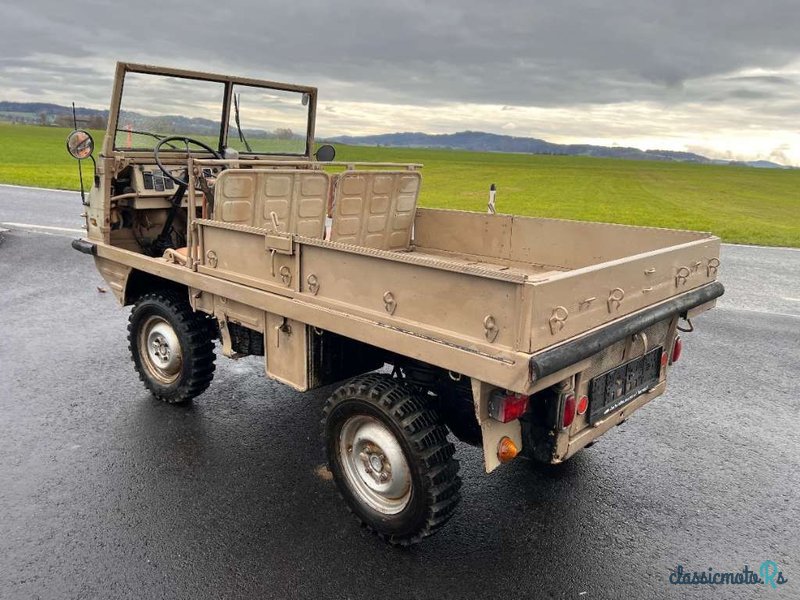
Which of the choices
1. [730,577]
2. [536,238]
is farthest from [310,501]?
[536,238]

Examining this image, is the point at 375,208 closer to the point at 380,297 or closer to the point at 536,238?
the point at 536,238

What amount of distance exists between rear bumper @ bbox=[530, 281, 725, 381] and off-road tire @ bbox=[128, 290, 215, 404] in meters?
2.90

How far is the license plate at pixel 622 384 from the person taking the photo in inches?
131

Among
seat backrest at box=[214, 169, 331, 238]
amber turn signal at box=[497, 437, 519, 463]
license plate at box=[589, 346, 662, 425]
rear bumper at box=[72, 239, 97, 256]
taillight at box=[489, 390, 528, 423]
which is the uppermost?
seat backrest at box=[214, 169, 331, 238]

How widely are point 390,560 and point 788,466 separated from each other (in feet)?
9.12

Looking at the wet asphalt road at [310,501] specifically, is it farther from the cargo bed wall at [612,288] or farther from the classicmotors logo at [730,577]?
the cargo bed wall at [612,288]

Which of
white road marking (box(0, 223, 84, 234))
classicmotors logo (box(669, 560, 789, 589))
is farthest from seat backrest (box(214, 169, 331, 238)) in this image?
white road marking (box(0, 223, 84, 234))

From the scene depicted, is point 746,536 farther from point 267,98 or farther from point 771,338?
point 267,98

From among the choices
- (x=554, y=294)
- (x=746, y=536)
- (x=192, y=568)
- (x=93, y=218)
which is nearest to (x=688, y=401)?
(x=746, y=536)

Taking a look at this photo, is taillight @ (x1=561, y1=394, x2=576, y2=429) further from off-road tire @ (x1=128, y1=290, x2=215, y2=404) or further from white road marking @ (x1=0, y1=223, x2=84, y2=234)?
white road marking @ (x1=0, y1=223, x2=84, y2=234)

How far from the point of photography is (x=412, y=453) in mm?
3141

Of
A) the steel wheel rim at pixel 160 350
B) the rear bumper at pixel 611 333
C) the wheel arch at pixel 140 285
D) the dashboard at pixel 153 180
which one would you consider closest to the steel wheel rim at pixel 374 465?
the rear bumper at pixel 611 333

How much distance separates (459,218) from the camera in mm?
5504

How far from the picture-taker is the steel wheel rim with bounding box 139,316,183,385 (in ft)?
15.8
